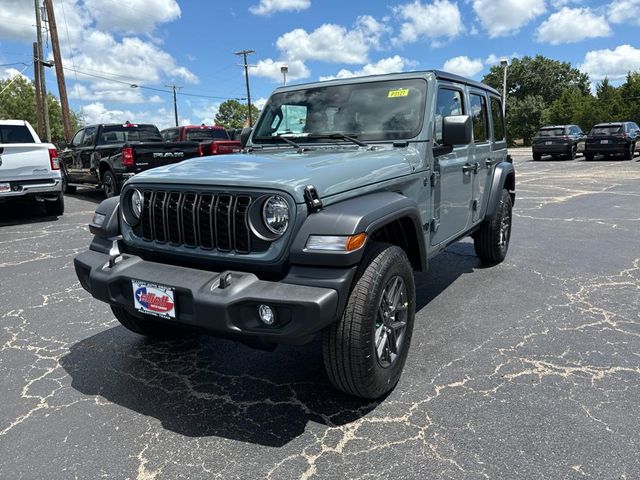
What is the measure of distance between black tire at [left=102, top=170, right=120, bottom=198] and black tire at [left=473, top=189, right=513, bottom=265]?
7939 millimetres

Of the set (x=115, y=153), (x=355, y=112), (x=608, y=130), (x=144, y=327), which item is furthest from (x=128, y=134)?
(x=608, y=130)

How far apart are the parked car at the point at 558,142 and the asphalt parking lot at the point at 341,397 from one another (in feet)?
66.2

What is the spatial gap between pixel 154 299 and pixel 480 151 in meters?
3.45

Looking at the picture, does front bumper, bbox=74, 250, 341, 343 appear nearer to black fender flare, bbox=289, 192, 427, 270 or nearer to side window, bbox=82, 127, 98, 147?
black fender flare, bbox=289, 192, 427, 270

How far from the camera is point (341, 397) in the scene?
9.71 feet

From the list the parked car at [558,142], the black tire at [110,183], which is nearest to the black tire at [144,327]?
the black tire at [110,183]

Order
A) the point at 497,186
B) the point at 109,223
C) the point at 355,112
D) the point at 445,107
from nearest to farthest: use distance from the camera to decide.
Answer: the point at 109,223, the point at 355,112, the point at 445,107, the point at 497,186

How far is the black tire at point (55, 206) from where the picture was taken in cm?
939

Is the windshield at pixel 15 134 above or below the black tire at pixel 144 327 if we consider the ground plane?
above

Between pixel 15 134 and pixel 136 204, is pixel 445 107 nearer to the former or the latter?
pixel 136 204

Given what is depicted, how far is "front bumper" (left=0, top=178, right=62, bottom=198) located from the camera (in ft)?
27.7

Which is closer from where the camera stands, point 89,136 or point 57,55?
point 89,136

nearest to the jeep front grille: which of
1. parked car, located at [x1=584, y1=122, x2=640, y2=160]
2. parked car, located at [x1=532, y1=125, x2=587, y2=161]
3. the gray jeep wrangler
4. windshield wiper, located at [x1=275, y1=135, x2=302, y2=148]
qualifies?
the gray jeep wrangler

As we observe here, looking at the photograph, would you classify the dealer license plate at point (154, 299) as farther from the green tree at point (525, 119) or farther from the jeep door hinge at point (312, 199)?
the green tree at point (525, 119)
